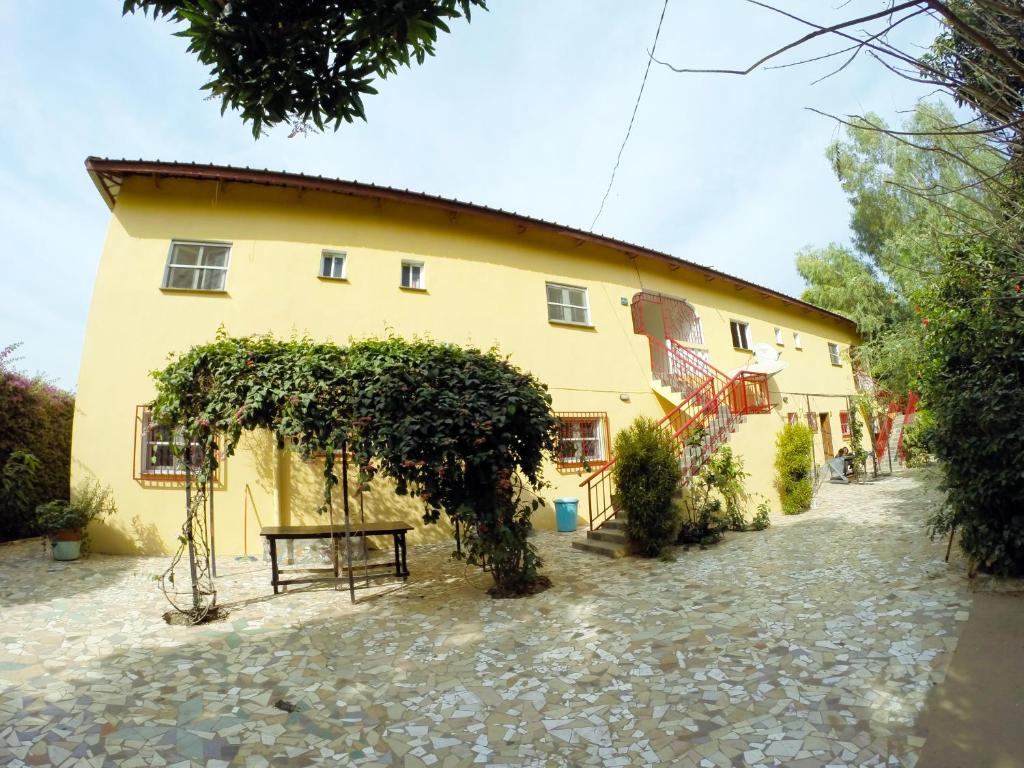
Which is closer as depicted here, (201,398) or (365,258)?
(201,398)

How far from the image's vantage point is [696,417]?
9000mm

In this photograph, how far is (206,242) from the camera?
8.83m

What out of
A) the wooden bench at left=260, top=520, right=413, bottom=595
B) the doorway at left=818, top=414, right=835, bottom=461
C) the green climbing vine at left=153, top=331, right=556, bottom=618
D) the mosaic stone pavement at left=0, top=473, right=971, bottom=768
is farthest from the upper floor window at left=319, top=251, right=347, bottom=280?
the doorway at left=818, top=414, right=835, bottom=461

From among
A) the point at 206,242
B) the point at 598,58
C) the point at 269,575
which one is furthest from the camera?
the point at 206,242

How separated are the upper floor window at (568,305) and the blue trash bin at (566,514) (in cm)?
386

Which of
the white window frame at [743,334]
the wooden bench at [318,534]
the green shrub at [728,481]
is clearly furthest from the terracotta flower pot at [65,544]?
the white window frame at [743,334]

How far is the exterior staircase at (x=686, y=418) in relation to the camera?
788cm

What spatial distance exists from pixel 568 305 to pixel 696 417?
3.83 metres

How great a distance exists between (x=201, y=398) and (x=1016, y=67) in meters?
6.26

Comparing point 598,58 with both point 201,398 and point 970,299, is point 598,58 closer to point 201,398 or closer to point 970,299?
point 970,299

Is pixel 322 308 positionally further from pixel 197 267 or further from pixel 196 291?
pixel 197 267

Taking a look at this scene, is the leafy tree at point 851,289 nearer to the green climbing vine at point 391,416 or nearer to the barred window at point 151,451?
the green climbing vine at point 391,416

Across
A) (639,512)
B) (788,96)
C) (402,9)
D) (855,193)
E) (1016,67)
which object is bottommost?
(639,512)

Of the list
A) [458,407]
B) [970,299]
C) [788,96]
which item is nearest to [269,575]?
[458,407]
